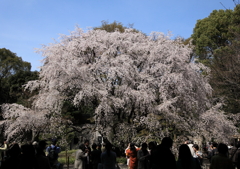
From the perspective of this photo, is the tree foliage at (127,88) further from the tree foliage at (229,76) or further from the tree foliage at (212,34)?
the tree foliage at (212,34)

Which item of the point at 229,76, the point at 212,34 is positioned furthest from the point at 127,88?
the point at 212,34

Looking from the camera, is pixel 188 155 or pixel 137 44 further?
pixel 137 44

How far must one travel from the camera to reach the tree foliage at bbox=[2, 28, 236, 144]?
13.7 m

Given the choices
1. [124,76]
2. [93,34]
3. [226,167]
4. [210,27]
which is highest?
[210,27]

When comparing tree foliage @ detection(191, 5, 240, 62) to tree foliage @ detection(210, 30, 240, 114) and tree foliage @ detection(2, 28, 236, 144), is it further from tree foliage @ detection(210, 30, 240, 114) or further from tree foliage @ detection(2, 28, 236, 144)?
tree foliage @ detection(2, 28, 236, 144)

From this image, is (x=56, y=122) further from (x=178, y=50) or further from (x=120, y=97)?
(x=178, y=50)

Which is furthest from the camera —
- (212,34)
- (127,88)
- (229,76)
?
(212,34)

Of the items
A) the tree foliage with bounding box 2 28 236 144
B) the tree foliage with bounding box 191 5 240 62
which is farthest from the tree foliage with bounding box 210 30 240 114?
the tree foliage with bounding box 191 5 240 62

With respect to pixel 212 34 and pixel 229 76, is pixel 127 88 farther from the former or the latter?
pixel 212 34

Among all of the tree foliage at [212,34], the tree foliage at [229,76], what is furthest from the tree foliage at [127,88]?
the tree foliage at [212,34]

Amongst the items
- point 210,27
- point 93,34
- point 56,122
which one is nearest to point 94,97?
point 56,122

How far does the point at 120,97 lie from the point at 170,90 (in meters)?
2.91

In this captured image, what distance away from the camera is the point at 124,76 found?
14.4 m

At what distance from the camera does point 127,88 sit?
46.0ft
